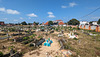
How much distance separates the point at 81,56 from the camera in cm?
846

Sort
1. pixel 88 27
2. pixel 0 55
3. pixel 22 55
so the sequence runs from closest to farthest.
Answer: pixel 0 55, pixel 22 55, pixel 88 27

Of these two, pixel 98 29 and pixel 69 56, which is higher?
pixel 98 29

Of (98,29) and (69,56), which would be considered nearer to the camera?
(69,56)

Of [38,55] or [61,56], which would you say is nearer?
[61,56]

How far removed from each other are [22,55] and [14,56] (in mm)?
1221

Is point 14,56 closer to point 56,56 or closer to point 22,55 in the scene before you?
point 22,55

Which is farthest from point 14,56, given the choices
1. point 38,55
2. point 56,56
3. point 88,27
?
point 88,27

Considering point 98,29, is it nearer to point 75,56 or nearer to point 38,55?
point 75,56

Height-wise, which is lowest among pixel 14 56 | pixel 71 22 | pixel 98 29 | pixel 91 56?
pixel 91 56

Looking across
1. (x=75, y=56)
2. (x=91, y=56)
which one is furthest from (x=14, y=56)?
(x=91, y=56)

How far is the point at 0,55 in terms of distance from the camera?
25.6ft

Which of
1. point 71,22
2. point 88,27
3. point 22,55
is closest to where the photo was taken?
point 22,55

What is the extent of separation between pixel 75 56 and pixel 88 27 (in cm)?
3756

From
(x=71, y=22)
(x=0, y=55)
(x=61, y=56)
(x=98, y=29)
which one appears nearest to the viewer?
(x=0, y=55)
